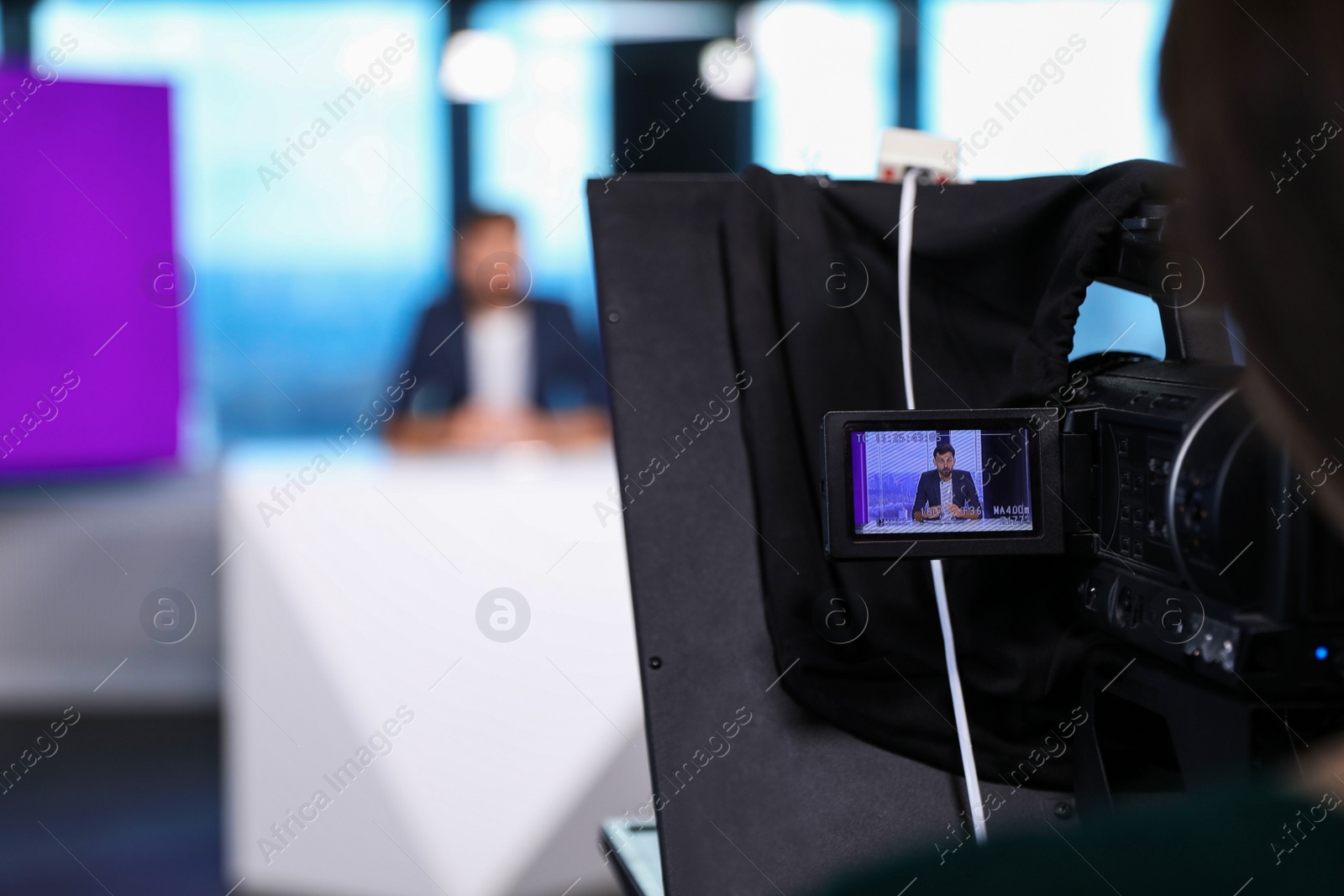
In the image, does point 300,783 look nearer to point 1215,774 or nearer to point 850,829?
point 850,829

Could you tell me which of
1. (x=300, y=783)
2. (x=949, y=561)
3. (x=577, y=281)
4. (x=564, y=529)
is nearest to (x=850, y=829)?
(x=949, y=561)

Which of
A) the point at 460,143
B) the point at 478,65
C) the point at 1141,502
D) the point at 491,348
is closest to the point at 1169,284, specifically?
the point at 1141,502

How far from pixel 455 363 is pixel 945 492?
256 cm

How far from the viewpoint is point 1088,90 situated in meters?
4.07

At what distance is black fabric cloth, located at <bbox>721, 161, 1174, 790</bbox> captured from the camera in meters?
0.79

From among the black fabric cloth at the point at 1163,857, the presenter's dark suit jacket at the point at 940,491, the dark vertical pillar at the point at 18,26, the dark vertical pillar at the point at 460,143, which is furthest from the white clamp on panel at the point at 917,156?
→ the dark vertical pillar at the point at 18,26

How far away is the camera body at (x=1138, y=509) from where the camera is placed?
560mm

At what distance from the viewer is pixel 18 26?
428 cm

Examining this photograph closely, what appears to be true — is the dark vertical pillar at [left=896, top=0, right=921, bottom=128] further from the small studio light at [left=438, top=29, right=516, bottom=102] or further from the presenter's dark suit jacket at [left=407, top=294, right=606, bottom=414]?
the presenter's dark suit jacket at [left=407, top=294, right=606, bottom=414]

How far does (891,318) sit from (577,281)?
12.4 feet

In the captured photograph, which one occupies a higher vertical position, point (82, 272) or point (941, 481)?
point (82, 272)

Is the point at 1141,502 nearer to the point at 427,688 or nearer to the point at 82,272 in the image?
the point at 427,688

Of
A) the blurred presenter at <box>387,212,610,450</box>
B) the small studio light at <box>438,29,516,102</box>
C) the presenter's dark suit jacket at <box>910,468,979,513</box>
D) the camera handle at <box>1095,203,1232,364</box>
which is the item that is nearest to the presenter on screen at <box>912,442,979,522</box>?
the presenter's dark suit jacket at <box>910,468,979,513</box>

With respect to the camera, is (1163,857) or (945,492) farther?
(945,492)
